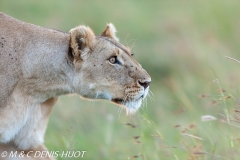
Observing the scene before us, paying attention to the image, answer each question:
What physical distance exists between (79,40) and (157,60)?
19.7 feet

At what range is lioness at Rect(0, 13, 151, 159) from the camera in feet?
17.7

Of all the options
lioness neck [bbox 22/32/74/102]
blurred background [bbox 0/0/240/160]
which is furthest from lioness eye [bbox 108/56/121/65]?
blurred background [bbox 0/0/240/160]

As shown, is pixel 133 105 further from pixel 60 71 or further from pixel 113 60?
pixel 60 71

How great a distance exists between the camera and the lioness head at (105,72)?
5480mm

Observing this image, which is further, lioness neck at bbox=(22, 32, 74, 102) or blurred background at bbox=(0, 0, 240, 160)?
blurred background at bbox=(0, 0, 240, 160)

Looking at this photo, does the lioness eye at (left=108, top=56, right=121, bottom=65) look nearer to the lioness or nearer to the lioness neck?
the lioness

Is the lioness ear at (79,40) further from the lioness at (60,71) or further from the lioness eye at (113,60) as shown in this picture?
the lioness eye at (113,60)

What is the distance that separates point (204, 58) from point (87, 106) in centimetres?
240

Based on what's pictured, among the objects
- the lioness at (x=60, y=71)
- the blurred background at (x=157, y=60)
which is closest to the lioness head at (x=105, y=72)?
the lioness at (x=60, y=71)

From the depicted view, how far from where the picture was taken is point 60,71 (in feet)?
18.0

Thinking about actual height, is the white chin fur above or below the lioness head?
below

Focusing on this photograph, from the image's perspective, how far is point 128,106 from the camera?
18.3ft

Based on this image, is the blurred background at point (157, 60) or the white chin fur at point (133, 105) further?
the blurred background at point (157, 60)

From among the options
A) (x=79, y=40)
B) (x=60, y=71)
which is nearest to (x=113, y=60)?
(x=79, y=40)
